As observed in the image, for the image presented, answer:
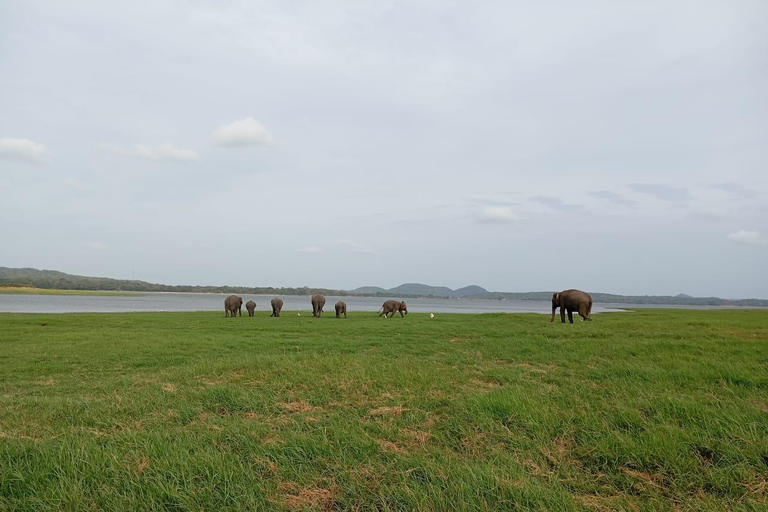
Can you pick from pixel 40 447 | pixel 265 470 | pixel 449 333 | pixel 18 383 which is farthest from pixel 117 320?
pixel 265 470

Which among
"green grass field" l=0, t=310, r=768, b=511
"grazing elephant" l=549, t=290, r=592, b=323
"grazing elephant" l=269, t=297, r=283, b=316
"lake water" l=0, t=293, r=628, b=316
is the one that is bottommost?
"lake water" l=0, t=293, r=628, b=316

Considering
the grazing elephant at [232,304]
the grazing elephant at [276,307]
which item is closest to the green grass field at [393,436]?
the grazing elephant at [232,304]

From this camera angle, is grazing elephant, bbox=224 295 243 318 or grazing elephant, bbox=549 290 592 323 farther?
grazing elephant, bbox=224 295 243 318

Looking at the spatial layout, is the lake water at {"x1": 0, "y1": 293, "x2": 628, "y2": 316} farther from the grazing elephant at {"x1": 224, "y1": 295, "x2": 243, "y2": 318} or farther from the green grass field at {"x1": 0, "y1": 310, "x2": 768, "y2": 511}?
the green grass field at {"x1": 0, "y1": 310, "x2": 768, "y2": 511}

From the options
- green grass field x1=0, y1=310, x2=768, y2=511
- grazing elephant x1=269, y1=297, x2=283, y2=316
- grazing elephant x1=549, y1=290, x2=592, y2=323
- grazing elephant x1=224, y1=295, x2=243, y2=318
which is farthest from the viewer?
grazing elephant x1=269, y1=297, x2=283, y2=316

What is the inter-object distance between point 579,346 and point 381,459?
29.7 feet

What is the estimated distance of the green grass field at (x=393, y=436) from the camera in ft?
12.9

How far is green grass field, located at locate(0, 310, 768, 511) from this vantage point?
3.94m

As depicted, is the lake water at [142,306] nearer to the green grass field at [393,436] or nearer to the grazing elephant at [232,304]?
the grazing elephant at [232,304]

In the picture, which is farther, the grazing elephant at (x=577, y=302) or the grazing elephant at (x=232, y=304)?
the grazing elephant at (x=232, y=304)

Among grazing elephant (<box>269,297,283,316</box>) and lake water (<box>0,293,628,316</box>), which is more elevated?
grazing elephant (<box>269,297,283,316</box>)

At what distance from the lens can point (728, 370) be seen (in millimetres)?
8023

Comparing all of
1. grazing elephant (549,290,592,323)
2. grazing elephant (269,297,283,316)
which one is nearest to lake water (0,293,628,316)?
grazing elephant (269,297,283,316)

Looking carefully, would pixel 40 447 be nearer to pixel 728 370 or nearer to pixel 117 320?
pixel 728 370
